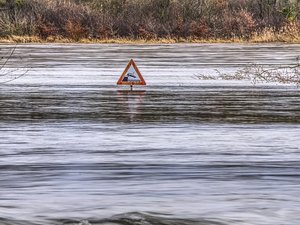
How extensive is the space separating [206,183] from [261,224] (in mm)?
2715

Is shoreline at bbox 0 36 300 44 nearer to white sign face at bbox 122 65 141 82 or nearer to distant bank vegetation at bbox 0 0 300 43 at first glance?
distant bank vegetation at bbox 0 0 300 43

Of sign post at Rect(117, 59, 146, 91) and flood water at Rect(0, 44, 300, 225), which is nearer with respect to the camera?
flood water at Rect(0, 44, 300, 225)

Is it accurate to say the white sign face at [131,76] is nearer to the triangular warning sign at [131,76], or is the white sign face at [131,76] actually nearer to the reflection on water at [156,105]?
the triangular warning sign at [131,76]

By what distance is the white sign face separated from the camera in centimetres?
3019

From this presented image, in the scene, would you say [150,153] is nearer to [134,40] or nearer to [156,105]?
[156,105]

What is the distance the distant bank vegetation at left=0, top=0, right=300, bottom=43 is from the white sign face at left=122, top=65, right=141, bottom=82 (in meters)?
41.3

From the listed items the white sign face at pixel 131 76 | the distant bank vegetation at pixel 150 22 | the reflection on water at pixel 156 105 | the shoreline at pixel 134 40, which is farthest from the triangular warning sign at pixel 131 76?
the distant bank vegetation at pixel 150 22

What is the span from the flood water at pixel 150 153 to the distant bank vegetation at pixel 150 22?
143 feet

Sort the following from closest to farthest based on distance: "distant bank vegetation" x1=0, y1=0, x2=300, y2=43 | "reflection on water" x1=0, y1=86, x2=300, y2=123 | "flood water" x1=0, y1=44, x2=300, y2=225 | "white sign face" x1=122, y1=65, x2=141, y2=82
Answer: "flood water" x1=0, y1=44, x2=300, y2=225 → "reflection on water" x1=0, y1=86, x2=300, y2=123 → "white sign face" x1=122, y1=65, x2=141, y2=82 → "distant bank vegetation" x1=0, y1=0, x2=300, y2=43

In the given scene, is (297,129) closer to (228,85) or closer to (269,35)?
(228,85)

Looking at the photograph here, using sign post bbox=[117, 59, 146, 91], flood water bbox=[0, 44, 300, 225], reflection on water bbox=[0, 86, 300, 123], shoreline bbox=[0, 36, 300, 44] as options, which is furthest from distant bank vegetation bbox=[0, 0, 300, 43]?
flood water bbox=[0, 44, 300, 225]

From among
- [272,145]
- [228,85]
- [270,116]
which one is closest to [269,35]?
[228,85]

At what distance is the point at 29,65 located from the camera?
43812 mm

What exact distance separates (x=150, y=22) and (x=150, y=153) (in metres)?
61.2
